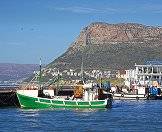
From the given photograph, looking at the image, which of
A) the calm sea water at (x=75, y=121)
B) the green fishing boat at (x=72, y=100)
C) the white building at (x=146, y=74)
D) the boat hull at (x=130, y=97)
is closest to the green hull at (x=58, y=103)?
the green fishing boat at (x=72, y=100)

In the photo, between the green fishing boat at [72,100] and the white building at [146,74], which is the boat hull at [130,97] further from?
the white building at [146,74]

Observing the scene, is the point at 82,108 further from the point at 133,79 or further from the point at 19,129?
the point at 133,79

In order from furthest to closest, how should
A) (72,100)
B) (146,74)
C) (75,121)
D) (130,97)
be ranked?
(146,74) → (130,97) → (72,100) → (75,121)

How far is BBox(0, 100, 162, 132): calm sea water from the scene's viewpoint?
6919cm

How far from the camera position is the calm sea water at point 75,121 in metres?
69.2

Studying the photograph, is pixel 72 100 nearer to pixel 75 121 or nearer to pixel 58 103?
pixel 58 103

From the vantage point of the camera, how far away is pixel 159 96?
143 metres

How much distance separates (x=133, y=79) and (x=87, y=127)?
→ 122 m

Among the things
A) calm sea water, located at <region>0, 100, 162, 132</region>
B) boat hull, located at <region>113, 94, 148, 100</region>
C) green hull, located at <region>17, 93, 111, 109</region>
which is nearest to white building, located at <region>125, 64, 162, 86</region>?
boat hull, located at <region>113, 94, 148, 100</region>

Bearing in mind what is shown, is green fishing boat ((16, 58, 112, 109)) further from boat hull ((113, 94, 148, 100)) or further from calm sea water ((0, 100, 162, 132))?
boat hull ((113, 94, 148, 100))

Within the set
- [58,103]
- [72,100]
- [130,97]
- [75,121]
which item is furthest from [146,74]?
[75,121]

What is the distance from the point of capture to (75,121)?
253 feet

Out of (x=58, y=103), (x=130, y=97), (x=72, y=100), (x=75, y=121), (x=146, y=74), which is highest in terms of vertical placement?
(x=146, y=74)

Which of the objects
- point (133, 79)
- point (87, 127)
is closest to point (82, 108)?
point (87, 127)
